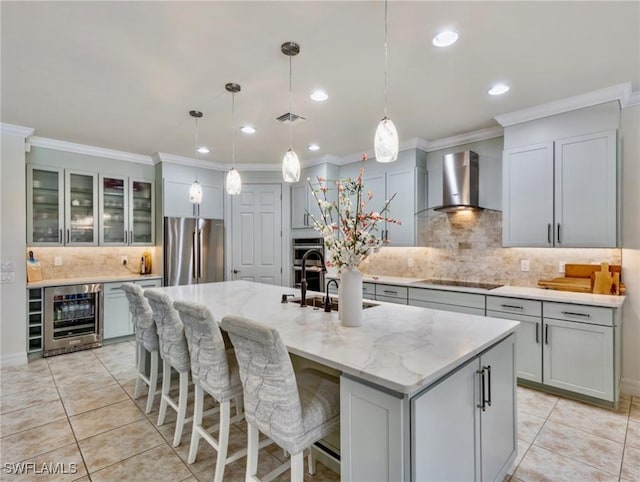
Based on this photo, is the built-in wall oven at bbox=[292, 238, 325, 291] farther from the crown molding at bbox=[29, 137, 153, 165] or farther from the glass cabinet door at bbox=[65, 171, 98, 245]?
the glass cabinet door at bbox=[65, 171, 98, 245]

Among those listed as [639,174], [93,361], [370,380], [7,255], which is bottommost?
[93,361]

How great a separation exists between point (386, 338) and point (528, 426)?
1758mm

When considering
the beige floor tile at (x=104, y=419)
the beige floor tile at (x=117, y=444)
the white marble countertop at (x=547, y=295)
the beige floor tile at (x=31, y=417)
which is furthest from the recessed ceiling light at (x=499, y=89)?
the beige floor tile at (x=31, y=417)

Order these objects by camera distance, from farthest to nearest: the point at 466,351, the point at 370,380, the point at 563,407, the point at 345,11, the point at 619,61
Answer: the point at 563,407
the point at 619,61
the point at 345,11
the point at 466,351
the point at 370,380

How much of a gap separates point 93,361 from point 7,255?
5.07ft

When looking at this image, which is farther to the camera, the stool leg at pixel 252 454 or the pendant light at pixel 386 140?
the pendant light at pixel 386 140

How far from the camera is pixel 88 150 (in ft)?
15.1

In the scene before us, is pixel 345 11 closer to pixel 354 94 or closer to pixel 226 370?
pixel 354 94

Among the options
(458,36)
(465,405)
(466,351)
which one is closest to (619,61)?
(458,36)

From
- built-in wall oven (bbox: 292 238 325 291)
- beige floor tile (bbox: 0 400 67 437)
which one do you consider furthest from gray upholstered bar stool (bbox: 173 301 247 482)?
built-in wall oven (bbox: 292 238 325 291)

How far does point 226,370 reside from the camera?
192cm

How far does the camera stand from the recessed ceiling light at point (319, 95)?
2.90 metres

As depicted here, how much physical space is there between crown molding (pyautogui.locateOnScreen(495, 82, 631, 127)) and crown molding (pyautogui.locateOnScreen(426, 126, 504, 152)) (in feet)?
1.00

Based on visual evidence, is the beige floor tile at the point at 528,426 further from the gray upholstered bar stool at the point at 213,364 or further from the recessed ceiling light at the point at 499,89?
the recessed ceiling light at the point at 499,89
